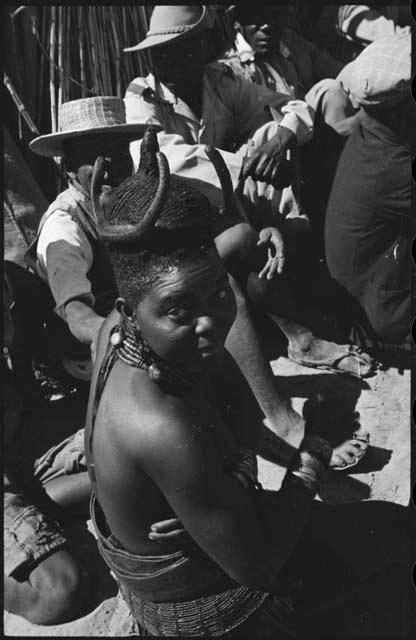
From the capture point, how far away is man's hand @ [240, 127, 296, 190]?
3352mm

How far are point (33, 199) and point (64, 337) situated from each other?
3.40 feet

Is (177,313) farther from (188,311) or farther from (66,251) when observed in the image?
(66,251)

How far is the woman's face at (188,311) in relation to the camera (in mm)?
1426

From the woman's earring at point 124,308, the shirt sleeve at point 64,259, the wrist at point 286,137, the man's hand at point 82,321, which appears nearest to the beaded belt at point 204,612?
the woman's earring at point 124,308

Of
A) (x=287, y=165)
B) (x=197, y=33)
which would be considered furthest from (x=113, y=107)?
(x=287, y=165)

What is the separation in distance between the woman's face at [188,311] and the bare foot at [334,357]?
1898 millimetres

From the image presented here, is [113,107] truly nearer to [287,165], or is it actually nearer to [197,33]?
[197,33]

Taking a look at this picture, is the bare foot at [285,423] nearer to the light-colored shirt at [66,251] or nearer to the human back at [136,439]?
the light-colored shirt at [66,251]

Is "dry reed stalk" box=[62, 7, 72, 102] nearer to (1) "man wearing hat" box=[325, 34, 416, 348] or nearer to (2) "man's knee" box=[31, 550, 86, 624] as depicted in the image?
(1) "man wearing hat" box=[325, 34, 416, 348]

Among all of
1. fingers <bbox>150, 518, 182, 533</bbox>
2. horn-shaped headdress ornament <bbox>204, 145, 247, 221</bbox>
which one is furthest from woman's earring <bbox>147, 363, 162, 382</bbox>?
horn-shaped headdress ornament <bbox>204, 145, 247, 221</bbox>

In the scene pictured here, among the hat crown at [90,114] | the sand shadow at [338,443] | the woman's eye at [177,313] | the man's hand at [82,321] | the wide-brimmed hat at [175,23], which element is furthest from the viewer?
the wide-brimmed hat at [175,23]

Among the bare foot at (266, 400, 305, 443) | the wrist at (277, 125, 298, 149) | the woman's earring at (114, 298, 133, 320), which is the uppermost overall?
the woman's earring at (114, 298, 133, 320)

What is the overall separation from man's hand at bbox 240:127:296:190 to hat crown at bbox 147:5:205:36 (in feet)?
2.32

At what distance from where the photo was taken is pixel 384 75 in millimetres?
2949
